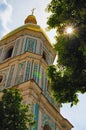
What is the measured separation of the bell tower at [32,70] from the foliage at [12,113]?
557cm

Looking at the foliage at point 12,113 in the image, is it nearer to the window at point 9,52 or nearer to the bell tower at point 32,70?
the bell tower at point 32,70

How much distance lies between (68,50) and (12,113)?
302 centimetres

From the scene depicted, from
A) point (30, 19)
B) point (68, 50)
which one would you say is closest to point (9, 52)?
point (30, 19)

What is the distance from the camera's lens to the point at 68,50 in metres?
8.93

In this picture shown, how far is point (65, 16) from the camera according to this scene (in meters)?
8.99

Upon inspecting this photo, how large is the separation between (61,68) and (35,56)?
11363mm

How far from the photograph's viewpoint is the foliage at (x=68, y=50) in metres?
8.60

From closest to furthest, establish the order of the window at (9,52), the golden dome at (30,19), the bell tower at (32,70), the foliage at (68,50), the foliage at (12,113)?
the foliage at (68,50)
the foliage at (12,113)
the bell tower at (32,70)
the window at (9,52)
the golden dome at (30,19)

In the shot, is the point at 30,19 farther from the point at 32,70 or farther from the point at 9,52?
the point at 32,70

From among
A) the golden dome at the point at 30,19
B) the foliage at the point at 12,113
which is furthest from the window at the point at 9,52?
the foliage at the point at 12,113

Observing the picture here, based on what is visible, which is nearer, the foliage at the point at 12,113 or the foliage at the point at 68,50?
the foliage at the point at 68,50

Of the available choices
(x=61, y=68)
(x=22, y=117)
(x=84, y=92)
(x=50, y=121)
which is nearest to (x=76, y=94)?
(x=84, y=92)

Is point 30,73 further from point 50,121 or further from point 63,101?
point 63,101

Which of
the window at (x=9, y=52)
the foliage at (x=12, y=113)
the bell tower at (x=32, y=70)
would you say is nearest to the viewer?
the foliage at (x=12, y=113)
